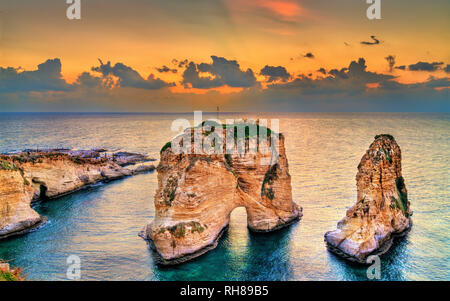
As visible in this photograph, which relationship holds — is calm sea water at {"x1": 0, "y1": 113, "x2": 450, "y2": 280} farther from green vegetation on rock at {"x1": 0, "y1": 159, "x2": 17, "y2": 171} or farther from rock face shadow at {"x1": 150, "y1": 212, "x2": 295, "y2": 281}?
green vegetation on rock at {"x1": 0, "y1": 159, "x2": 17, "y2": 171}

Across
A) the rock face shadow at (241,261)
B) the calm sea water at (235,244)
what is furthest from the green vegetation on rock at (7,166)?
the rock face shadow at (241,261)

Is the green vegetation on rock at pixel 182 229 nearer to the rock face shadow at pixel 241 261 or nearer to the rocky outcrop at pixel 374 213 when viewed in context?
the rock face shadow at pixel 241 261

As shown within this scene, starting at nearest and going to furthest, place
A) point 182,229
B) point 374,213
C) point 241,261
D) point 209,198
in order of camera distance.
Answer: point 182,229
point 241,261
point 374,213
point 209,198

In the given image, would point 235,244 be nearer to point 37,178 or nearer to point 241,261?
point 241,261

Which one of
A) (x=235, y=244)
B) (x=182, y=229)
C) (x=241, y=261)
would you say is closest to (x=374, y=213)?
(x=241, y=261)

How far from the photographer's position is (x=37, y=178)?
1670 inches

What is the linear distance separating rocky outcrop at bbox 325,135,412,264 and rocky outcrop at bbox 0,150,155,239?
2925 centimetres

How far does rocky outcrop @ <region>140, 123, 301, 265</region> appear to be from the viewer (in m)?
25.0

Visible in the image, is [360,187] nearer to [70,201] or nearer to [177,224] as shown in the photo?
[177,224]

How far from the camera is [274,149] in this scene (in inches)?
1268

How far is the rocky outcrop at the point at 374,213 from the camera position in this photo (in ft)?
82.6

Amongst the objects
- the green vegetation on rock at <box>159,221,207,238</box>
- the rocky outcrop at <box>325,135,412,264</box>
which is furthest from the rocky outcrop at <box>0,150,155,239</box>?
the rocky outcrop at <box>325,135,412,264</box>

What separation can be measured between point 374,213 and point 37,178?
40.1 meters
